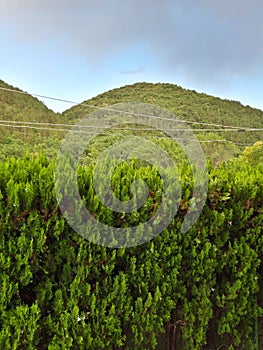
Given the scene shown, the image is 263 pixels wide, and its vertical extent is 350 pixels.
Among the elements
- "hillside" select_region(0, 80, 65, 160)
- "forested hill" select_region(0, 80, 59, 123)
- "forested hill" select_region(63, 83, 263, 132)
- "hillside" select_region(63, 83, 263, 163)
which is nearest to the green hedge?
"hillside" select_region(0, 80, 65, 160)

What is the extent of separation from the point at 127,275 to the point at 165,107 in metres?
35.5

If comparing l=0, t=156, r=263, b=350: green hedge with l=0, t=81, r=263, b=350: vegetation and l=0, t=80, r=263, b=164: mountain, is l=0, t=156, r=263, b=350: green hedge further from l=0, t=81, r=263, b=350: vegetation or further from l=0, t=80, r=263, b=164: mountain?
l=0, t=80, r=263, b=164: mountain

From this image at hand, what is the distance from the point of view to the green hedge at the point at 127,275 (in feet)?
5.91

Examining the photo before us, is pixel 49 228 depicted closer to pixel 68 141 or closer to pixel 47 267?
pixel 47 267

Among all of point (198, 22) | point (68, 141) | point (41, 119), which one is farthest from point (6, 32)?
point (68, 141)

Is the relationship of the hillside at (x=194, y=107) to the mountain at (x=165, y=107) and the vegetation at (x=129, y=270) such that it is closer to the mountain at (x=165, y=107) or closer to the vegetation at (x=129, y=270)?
the mountain at (x=165, y=107)

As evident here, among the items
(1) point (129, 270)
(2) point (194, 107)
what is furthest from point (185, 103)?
(1) point (129, 270)

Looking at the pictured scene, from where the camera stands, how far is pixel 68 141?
2246 millimetres

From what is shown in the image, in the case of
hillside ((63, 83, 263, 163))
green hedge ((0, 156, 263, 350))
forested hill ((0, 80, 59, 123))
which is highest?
hillside ((63, 83, 263, 163))

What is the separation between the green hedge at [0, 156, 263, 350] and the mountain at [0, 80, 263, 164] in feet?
66.0

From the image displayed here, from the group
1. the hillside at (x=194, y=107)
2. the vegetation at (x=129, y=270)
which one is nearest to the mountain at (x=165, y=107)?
the hillside at (x=194, y=107)

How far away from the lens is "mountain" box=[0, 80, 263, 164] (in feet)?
92.3

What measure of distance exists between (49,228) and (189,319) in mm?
910

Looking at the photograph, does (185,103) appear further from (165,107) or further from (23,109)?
(23,109)
